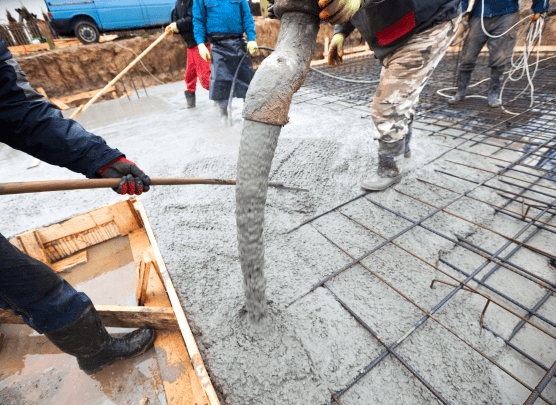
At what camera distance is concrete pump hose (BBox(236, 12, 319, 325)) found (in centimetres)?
103

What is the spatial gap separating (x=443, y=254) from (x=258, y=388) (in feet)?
4.61

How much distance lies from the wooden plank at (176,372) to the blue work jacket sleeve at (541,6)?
487 centimetres

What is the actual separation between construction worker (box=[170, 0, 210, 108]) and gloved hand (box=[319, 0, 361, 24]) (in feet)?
12.1

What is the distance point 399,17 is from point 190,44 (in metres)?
3.55

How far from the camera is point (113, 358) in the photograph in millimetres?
1421

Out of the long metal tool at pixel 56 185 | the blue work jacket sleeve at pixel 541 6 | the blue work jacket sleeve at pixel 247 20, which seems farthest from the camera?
the blue work jacket sleeve at pixel 247 20

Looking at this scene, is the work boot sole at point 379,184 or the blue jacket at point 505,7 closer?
the work boot sole at point 379,184

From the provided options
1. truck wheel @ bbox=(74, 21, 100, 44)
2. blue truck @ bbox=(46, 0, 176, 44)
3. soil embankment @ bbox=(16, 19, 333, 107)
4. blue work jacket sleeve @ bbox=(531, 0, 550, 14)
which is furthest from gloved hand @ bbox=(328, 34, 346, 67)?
truck wheel @ bbox=(74, 21, 100, 44)

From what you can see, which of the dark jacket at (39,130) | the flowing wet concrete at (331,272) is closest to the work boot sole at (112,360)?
the flowing wet concrete at (331,272)

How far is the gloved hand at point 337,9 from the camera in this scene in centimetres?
105

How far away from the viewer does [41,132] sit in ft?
4.17

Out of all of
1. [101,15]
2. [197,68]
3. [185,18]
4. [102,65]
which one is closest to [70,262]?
[197,68]

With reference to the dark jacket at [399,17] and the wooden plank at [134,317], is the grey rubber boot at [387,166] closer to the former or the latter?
the dark jacket at [399,17]

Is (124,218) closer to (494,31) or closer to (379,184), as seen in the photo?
(379,184)
